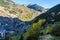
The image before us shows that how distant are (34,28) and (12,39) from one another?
22.1 feet

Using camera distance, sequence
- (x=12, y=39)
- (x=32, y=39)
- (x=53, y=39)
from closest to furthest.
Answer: (x=53, y=39) < (x=32, y=39) < (x=12, y=39)

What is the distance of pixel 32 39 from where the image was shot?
105 ft

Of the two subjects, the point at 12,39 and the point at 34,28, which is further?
the point at 12,39

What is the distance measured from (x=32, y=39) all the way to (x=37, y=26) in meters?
4.19

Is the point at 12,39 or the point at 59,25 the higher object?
the point at 59,25

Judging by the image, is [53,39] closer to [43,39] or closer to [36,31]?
[43,39]

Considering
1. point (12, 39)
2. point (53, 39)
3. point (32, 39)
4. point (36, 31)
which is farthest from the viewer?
point (12, 39)

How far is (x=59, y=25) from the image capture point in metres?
34.6

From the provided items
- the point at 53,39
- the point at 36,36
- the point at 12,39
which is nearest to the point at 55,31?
the point at 36,36

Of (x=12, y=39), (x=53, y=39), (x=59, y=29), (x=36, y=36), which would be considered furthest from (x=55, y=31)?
(x=12, y=39)

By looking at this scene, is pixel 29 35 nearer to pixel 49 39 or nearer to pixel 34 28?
pixel 34 28

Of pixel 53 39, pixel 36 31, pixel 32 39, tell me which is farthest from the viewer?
pixel 36 31

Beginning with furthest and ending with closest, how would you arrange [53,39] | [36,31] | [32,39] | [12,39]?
[12,39] < [36,31] < [32,39] < [53,39]

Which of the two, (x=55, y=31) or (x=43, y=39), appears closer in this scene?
(x=43, y=39)
